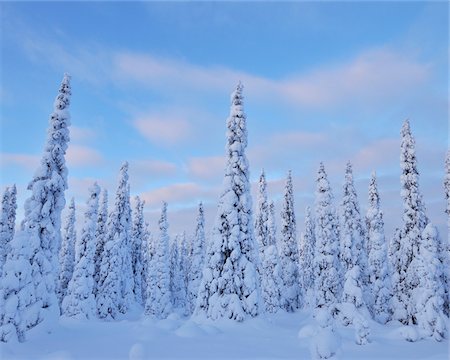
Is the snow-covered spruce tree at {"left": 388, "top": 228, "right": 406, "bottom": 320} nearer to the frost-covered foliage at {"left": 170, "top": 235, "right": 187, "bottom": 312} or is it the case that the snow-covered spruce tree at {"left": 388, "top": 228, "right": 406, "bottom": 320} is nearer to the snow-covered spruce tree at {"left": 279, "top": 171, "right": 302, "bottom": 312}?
the snow-covered spruce tree at {"left": 279, "top": 171, "right": 302, "bottom": 312}

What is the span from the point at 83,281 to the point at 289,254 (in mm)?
24733

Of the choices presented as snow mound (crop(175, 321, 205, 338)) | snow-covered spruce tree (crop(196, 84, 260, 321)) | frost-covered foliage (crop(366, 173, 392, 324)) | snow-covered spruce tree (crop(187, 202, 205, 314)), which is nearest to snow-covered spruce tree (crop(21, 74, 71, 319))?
snow mound (crop(175, 321, 205, 338))

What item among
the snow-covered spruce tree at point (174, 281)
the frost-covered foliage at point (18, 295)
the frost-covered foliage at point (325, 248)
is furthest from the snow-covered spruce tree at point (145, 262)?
the frost-covered foliage at point (18, 295)

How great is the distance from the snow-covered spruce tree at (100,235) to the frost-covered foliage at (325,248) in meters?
24.9

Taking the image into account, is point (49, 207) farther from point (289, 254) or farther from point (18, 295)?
point (289, 254)

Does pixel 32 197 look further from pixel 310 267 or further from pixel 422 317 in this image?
pixel 310 267

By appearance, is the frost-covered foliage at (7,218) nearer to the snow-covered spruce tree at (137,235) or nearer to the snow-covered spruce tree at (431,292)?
the snow-covered spruce tree at (137,235)

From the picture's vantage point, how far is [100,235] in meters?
50.1

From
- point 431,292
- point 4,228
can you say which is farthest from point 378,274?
point 4,228

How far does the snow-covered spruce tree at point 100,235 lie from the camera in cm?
4761

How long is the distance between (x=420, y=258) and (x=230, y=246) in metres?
14.7

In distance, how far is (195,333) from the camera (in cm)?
2058

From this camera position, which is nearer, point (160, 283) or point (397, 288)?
point (397, 288)

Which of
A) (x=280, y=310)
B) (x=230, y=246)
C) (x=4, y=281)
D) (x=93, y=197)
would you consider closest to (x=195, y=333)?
(x=230, y=246)
